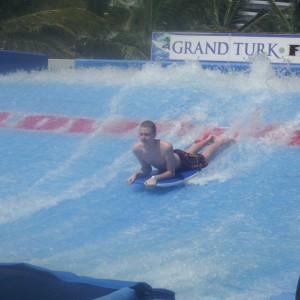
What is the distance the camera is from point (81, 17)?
17.0 metres

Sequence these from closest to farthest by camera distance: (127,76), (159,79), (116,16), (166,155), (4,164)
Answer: (166,155), (4,164), (159,79), (127,76), (116,16)

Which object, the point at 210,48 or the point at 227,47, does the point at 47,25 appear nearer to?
the point at 210,48

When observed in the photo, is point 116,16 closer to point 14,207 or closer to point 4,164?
point 4,164

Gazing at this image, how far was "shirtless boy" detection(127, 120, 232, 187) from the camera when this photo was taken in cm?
588

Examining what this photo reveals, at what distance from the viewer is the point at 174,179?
19.4 feet

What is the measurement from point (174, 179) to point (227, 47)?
5.44 m

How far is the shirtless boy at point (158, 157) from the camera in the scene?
5875mm

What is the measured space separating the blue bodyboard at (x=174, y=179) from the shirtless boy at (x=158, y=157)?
3 centimetres

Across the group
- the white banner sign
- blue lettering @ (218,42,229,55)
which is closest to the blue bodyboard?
the white banner sign

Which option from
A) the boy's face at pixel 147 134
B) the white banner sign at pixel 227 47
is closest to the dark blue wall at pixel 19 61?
the white banner sign at pixel 227 47

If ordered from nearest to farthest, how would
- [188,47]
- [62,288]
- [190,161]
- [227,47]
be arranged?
[62,288] < [190,161] < [227,47] < [188,47]

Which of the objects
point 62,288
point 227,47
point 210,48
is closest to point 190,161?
point 62,288

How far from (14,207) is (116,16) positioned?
1373cm

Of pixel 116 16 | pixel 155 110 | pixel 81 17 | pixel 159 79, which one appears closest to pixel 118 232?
pixel 155 110
